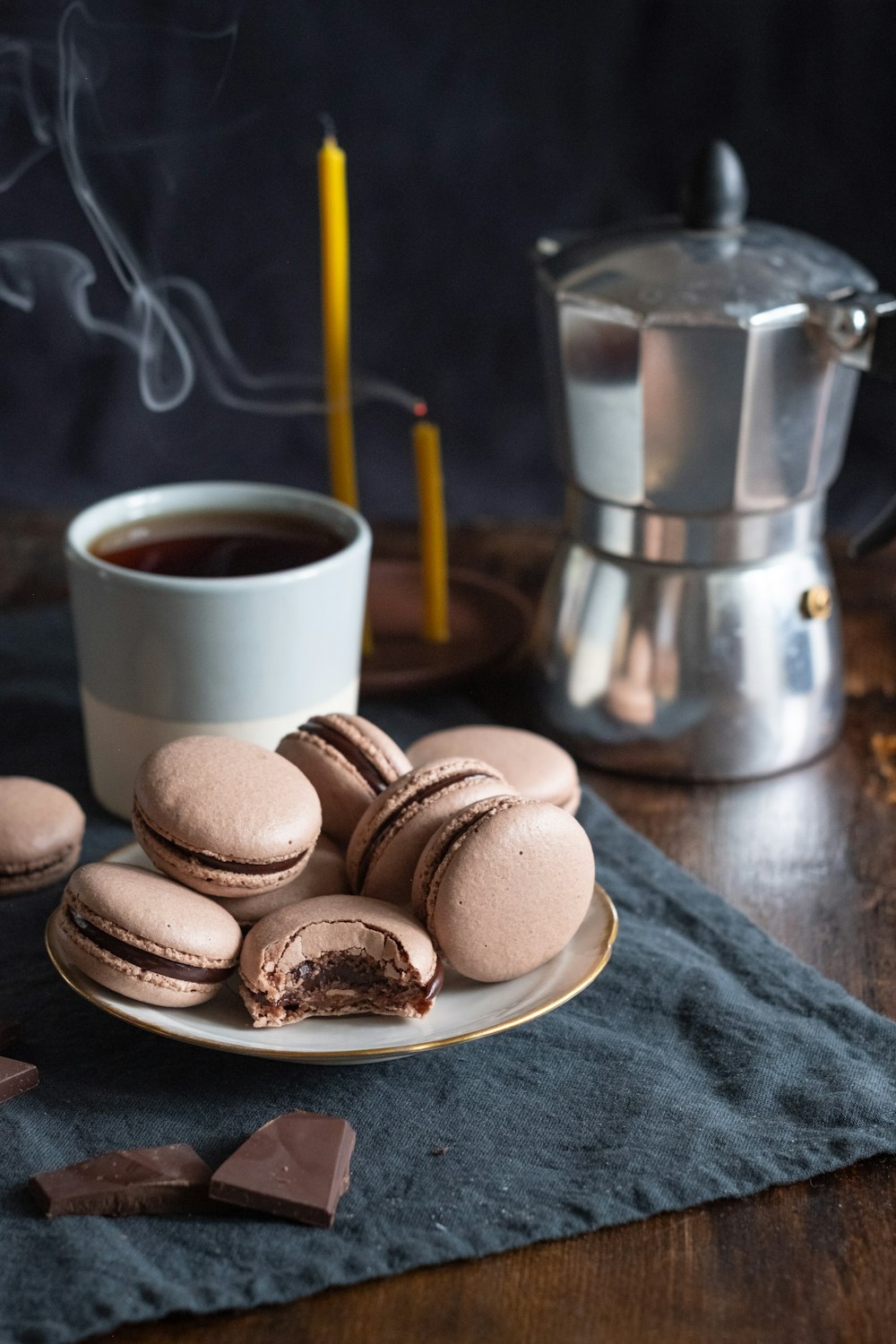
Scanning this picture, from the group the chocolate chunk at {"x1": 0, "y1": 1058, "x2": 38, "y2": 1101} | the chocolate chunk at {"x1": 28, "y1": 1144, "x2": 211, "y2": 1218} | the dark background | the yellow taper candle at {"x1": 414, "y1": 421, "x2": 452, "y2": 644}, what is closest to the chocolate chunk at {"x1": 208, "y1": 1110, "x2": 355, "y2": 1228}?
the chocolate chunk at {"x1": 28, "y1": 1144, "x2": 211, "y2": 1218}

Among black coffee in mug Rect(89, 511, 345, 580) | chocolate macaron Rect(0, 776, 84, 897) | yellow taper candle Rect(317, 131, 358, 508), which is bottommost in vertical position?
chocolate macaron Rect(0, 776, 84, 897)

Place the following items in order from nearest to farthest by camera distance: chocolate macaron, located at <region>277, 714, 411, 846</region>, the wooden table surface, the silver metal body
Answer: the wooden table surface, chocolate macaron, located at <region>277, 714, 411, 846</region>, the silver metal body

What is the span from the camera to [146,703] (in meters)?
0.86

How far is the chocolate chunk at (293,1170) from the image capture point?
22.1 inches

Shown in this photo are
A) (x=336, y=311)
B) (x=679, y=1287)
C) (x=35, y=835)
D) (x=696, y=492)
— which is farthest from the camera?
(x=336, y=311)

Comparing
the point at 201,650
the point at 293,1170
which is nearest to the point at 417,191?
the point at 201,650

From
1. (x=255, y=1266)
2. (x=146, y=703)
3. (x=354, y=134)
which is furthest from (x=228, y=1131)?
(x=354, y=134)

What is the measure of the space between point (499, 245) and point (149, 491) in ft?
2.31

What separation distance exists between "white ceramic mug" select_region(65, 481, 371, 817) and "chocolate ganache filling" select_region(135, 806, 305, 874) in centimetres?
A: 18

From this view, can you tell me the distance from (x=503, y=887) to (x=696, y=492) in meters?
0.35

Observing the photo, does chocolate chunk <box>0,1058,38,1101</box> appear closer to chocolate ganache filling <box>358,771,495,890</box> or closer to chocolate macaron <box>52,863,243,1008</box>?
chocolate macaron <box>52,863,243,1008</box>

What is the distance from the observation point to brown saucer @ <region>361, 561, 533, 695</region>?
104cm

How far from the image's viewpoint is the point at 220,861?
660mm

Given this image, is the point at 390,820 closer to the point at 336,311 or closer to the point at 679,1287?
the point at 679,1287
